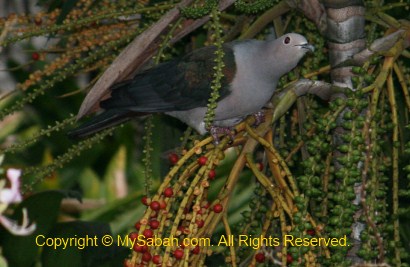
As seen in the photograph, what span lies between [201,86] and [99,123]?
9.5 inches

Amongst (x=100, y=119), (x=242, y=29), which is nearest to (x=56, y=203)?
(x=100, y=119)

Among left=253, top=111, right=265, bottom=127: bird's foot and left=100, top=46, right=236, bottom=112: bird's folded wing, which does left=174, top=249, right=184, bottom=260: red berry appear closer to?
left=253, top=111, right=265, bottom=127: bird's foot

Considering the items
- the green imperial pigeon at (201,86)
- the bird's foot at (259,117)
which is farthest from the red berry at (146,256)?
the green imperial pigeon at (201,86)

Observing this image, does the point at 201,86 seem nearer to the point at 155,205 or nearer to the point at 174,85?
the point at 174,85

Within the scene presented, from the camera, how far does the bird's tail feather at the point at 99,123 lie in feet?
5.93

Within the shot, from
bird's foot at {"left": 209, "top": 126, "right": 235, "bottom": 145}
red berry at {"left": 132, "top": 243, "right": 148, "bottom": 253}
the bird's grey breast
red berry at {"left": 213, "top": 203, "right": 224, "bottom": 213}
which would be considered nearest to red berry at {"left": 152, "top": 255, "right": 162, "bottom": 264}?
red berry at {"left": 132, "top": 243, "right": 148, "bottom": 253}

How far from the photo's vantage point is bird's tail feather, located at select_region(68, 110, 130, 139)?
181 cm

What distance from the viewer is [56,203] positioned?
6.03 feet

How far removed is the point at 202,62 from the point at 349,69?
1.35ft

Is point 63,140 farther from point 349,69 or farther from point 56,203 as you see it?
point 349,69

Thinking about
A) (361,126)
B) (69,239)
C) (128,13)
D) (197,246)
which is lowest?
(69,239)

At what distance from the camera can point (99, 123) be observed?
182cm

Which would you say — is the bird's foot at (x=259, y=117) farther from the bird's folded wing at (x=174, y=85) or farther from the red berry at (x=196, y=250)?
the red berry at (x=196, y=250)

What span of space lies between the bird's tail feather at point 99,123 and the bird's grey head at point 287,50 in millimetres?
358
